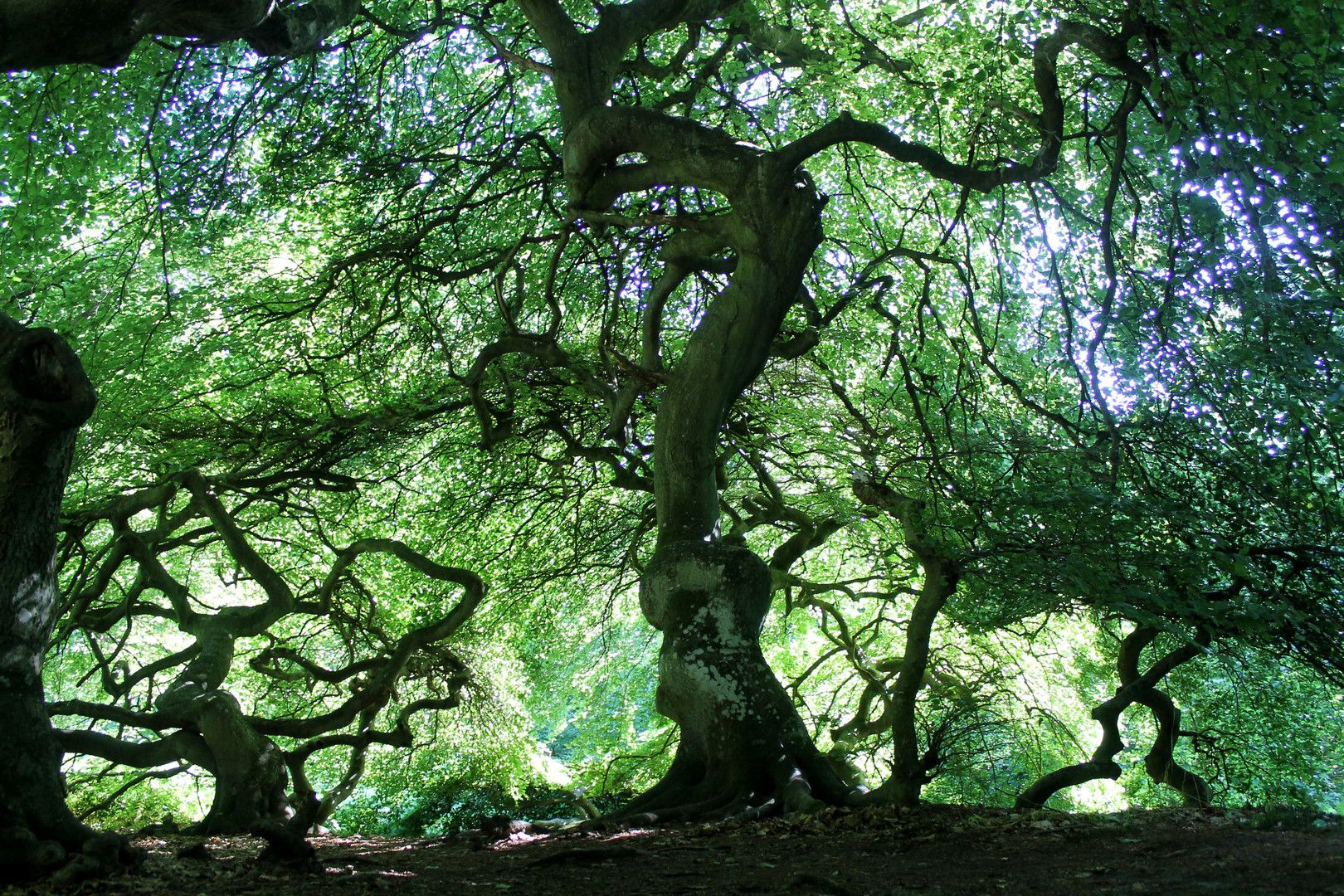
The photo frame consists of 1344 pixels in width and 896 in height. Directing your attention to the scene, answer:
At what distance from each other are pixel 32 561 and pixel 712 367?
3709mm

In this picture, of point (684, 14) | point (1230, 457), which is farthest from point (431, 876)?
point (684, 14)

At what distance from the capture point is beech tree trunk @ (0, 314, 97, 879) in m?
3.27

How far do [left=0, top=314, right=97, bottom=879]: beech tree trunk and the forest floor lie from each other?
290mm

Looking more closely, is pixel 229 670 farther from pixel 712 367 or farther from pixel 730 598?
pixel 712 367

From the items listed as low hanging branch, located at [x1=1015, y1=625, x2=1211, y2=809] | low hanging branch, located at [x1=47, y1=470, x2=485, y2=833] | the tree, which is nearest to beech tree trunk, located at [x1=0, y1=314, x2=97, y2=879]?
the tree

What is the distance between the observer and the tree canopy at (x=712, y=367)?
4508 millimetres

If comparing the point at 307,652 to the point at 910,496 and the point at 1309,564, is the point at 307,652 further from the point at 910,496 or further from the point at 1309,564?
the point at 1309,564

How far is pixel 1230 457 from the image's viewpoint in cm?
501

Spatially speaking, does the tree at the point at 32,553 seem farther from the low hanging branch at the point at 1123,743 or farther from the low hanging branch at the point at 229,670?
the low hanging branch at the point at 1123,743

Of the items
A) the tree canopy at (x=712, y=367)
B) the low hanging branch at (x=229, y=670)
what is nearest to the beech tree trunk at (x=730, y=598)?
the tree canopy at (x=712, y=367)

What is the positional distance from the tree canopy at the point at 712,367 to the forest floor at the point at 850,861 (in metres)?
0.44

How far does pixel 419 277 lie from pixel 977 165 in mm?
5131

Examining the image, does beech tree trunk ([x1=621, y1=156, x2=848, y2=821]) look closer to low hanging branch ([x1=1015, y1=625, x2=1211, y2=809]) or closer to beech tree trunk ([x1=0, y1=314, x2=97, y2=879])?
low hanging branch ([x1=1015, y1=625, x2=1211, y2=809])

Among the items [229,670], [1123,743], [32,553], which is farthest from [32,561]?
[1123,743]
